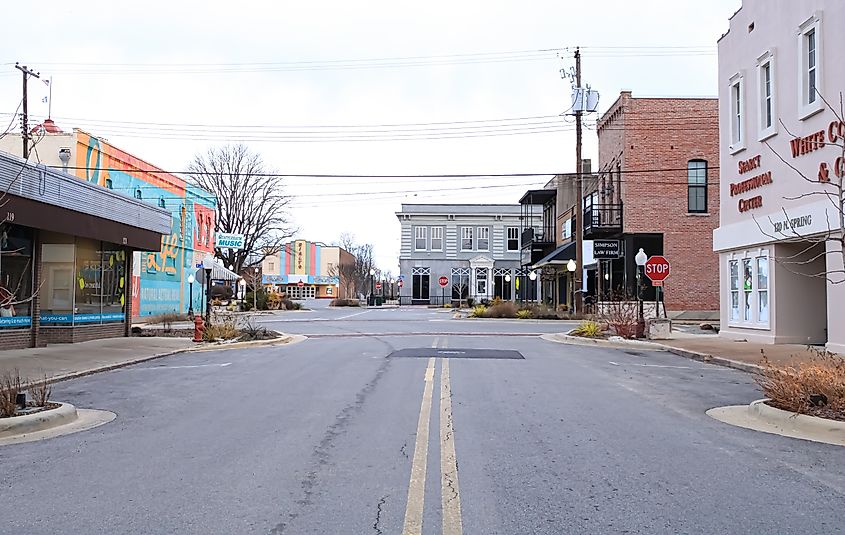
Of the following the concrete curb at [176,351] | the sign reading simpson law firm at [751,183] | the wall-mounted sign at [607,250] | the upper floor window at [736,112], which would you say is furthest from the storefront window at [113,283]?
the wall-mounted sign at [607,250]

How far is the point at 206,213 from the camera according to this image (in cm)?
4494

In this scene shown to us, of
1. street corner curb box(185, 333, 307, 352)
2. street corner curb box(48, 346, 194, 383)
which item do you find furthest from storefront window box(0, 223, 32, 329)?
street corner curb box(185, 333, 307, 352)

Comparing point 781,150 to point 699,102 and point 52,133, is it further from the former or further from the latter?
point 52,133

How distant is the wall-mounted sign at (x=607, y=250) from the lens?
36.3m

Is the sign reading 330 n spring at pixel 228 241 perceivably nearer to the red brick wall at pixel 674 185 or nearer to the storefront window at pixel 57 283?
the red brick wall at pixel 674 185

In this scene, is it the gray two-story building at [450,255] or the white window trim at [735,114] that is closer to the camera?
the white window trim at [735,114]

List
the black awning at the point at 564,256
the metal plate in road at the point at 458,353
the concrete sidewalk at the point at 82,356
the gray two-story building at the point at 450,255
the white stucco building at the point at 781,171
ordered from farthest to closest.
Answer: the gray two-story building at the point at 450,255
the black awning at the point at 564,256
the metal plate in road at the point at 458,353
the white stucco building at the point at 781,171
the concrete sidewalk at the point at 82,356

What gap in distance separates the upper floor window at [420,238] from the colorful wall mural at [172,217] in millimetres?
30490

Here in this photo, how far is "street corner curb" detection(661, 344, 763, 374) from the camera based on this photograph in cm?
1599

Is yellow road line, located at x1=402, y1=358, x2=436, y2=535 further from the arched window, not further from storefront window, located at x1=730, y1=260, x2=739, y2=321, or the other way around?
the arched window

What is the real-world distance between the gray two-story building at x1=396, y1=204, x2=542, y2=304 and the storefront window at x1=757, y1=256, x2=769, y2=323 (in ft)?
169

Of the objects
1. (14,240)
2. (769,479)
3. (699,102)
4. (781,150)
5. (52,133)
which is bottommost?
(769,479)

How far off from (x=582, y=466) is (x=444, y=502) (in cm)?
177

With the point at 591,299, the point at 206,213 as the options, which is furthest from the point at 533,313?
the point at 206,213
